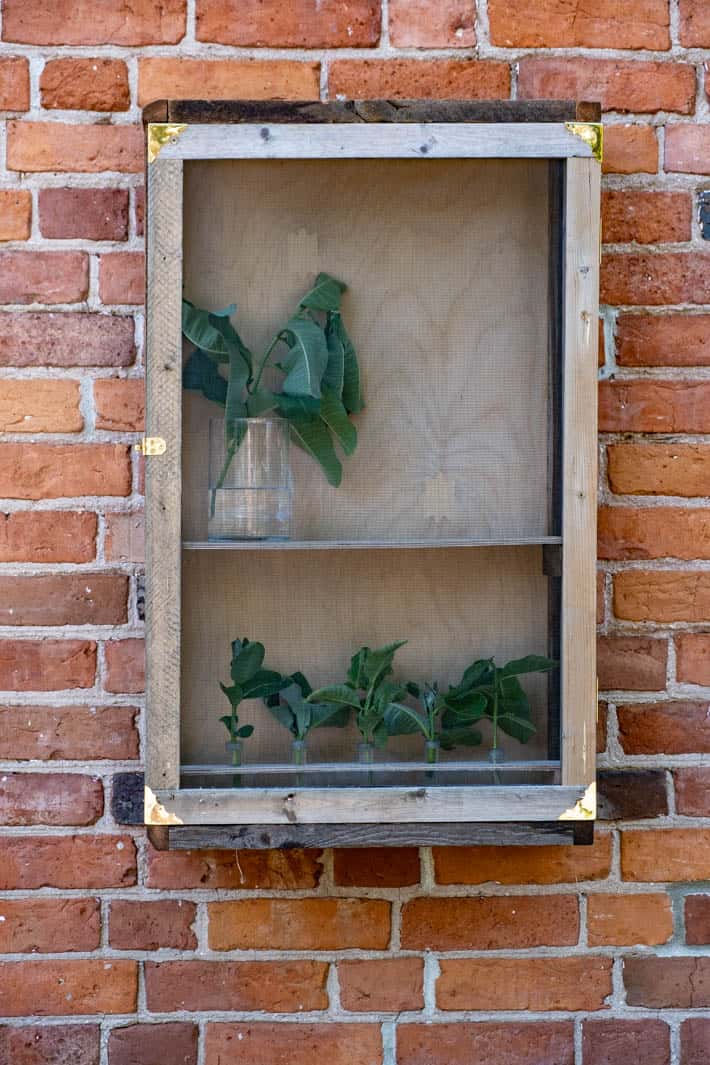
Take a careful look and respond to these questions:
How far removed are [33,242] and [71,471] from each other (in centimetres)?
29

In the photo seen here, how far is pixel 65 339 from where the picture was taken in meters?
1.40

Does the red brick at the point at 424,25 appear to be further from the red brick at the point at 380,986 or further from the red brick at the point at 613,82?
the red brick at the point at 380,986

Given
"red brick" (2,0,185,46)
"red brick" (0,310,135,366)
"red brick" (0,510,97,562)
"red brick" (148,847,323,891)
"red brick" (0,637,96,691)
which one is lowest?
"red brick" (148,847,323,891)

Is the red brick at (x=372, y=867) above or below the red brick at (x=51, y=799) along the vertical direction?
below

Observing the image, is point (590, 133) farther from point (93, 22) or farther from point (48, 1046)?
point (48, 1046)

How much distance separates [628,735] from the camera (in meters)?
1.43

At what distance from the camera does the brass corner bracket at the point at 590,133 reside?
4.10ft

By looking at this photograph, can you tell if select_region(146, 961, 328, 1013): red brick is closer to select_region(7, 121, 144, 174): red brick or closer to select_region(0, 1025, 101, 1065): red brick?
select_region(0, 1025, 101, 1065): red brick

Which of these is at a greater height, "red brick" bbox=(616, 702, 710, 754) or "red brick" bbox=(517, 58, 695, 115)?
"red brick" bbox=(517, 58, 695, 115)

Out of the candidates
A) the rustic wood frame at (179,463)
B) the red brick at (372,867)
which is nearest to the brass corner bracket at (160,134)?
the rustic wood frame at (179,463)

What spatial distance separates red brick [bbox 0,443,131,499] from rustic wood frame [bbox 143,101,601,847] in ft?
0.58

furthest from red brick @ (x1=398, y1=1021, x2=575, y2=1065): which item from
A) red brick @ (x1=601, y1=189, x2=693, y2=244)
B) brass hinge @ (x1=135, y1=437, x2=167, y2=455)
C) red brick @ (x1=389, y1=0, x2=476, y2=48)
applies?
Answer: red brick @ (x1=389, y1=0, x2=476, y2=48)

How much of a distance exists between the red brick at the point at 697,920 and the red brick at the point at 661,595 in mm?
366

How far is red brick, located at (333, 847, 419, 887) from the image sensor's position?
142 cm
